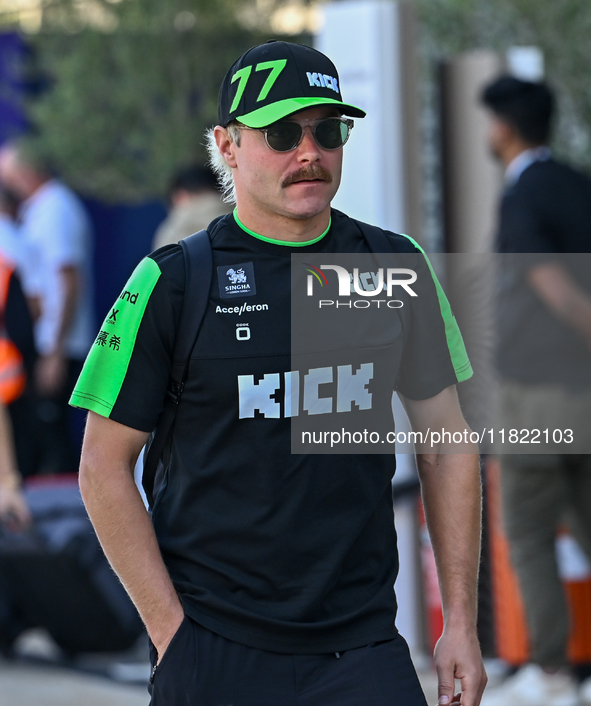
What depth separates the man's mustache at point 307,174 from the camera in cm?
219

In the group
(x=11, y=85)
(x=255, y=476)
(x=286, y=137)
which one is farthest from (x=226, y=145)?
(x=11, y=85)

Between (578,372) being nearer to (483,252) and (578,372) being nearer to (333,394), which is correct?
(483,252)

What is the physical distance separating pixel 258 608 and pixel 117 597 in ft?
9.34

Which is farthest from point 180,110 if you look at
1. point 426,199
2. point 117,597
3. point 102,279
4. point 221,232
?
point 221,232

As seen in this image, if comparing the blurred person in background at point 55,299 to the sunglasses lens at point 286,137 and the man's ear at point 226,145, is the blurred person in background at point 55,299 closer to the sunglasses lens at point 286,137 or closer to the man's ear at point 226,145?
the man's ear at point 226,145

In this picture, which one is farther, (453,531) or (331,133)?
(453,531)

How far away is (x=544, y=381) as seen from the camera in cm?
418

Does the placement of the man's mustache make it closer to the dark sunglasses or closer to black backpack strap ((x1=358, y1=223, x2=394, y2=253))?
the dark sunglasses

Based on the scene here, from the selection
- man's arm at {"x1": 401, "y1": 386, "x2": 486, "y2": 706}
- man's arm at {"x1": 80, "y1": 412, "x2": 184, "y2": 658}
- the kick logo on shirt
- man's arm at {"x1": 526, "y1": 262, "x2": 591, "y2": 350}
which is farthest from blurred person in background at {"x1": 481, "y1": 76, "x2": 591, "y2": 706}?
man's arm at {"x1": 80, "y1": 412, "x2": 184, "y2": 658}

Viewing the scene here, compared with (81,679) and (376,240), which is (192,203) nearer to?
(81,679)

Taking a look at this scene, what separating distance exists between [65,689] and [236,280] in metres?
3.22

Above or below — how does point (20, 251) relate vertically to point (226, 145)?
below

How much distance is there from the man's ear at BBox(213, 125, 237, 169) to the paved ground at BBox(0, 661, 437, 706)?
2.86m

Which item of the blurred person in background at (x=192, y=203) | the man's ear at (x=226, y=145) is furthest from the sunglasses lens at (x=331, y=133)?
the blurred person in background at (x=192, y=203)
